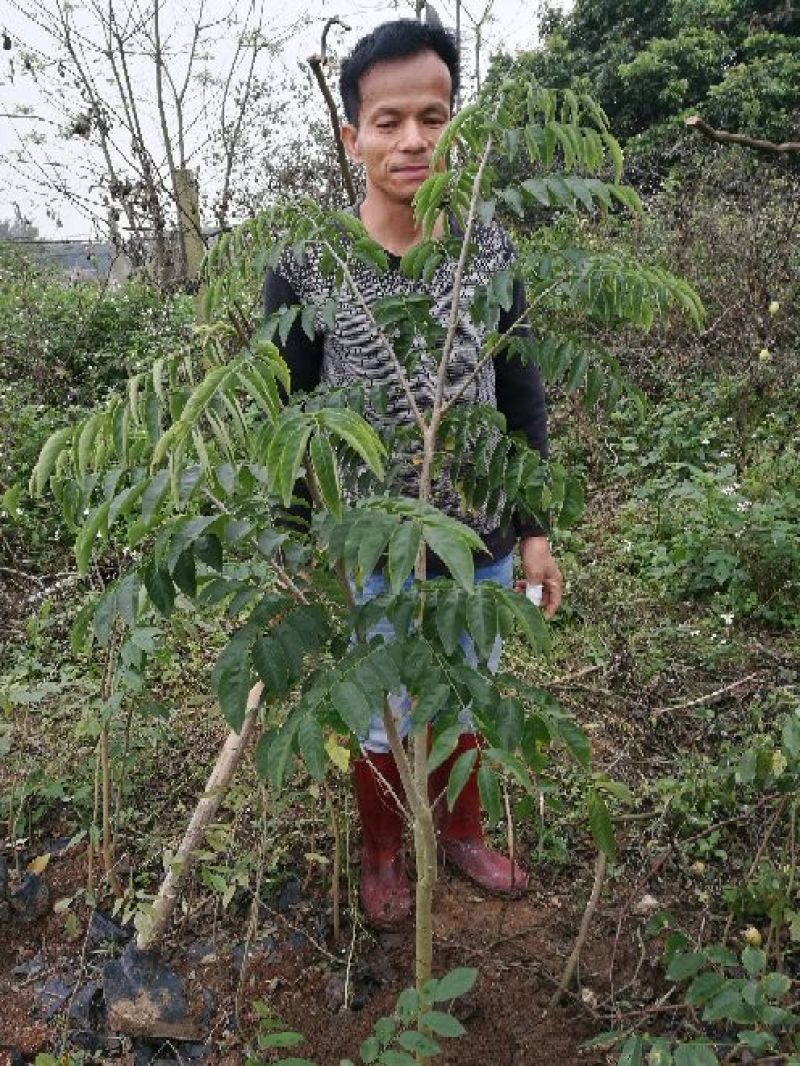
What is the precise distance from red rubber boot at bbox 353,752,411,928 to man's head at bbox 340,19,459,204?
129cm

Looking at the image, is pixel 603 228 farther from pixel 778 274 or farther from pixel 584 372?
pixel 584 372

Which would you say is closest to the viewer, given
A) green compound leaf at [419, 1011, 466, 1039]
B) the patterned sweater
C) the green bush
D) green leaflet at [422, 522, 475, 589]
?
green leaflet at [422, 522, 475, 589]

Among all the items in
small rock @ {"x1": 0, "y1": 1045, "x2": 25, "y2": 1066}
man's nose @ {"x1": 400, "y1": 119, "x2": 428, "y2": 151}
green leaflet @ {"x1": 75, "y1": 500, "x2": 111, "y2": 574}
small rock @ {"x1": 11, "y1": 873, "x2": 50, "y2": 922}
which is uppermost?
man's nose @ {"x1": 400, "y1": 119, "x2": 428, "y2": 151}

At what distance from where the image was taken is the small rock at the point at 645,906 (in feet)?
6.98

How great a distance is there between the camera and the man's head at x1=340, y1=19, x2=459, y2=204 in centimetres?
161

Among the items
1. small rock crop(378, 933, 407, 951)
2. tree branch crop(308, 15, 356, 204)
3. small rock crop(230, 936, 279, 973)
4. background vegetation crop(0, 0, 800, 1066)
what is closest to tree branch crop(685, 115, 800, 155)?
background vegetation crop(0, 0, 800, 1066)

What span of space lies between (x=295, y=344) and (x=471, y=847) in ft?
4.30

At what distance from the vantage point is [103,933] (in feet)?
7.16

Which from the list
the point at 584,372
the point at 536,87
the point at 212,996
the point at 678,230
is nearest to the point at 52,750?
the point at 212,996

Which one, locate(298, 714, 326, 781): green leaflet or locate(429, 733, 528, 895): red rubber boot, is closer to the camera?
locate(298, 714, 326, 781): green leaflet

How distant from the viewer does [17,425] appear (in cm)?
542

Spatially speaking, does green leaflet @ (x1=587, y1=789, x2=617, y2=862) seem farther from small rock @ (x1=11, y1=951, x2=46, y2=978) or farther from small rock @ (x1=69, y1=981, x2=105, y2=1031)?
small rock @ (x1=11, y1=951, x2=46, y2=978)

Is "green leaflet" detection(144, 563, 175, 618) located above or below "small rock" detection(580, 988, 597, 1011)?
above

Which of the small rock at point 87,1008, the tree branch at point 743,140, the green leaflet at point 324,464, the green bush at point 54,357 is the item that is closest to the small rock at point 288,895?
the small rock at point 87,1008
